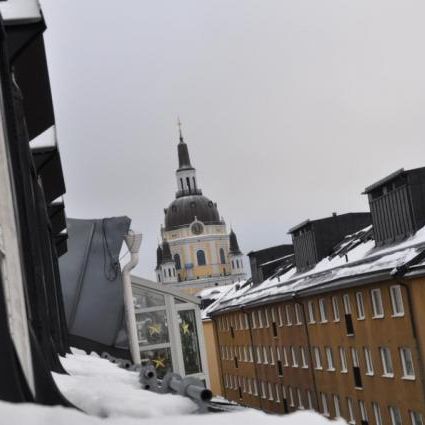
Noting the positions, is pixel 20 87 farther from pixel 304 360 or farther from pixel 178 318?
pixel 304 360

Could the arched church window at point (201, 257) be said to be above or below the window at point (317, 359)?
above

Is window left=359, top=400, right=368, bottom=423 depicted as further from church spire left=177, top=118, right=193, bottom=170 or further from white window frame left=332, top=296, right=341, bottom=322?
church spire left=177, top=118, right=193, bottom=170

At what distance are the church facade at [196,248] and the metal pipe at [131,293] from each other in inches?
5654

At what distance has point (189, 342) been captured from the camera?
22.7 m

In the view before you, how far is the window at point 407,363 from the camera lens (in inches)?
1259

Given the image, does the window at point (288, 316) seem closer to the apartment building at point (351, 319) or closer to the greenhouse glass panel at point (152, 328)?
the apartment building at point (351, 319)

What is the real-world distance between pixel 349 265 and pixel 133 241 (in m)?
20.3

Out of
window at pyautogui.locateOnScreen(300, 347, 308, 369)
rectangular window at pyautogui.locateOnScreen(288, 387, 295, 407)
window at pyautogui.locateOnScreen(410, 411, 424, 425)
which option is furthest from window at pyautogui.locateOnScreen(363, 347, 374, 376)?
rectangular window at pyautogui.locateOnScreen(288, 387, 295, 407)

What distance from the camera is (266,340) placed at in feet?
176

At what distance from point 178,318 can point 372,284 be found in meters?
13.6

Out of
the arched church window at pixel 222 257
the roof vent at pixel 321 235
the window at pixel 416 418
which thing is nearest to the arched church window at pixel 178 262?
the arched church window at pixel 222 257

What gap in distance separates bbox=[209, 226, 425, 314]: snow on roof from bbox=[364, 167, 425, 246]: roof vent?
0.71m

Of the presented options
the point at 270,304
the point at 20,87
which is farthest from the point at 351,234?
the point at 20,87

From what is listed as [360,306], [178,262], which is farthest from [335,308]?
[178,262]
